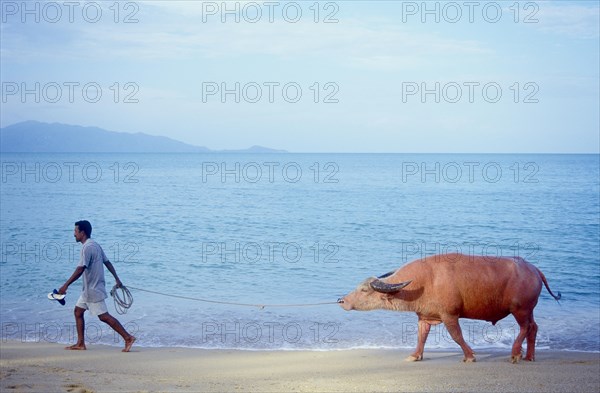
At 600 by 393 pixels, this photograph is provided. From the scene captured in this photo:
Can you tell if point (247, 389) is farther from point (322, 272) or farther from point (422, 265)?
point (322, 272)

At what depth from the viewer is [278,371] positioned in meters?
10.0

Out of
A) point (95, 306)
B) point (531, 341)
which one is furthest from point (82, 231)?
point (531, 341)

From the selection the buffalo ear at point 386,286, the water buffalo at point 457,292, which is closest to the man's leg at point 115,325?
the water buffalo at point 457,292

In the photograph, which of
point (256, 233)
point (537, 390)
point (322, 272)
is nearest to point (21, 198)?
point (256, 233)

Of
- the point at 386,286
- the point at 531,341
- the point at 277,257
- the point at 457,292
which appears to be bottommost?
the point at 277,257

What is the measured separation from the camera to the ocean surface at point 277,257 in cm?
1395

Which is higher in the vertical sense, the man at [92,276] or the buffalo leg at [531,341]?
the man at [92,276]

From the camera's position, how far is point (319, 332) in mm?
14062

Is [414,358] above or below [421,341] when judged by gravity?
below

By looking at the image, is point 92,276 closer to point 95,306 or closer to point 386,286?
point 95,306

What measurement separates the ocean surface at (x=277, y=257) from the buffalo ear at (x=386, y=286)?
294cm

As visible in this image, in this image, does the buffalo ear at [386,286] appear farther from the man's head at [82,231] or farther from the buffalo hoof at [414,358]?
the man's head at [82,231]

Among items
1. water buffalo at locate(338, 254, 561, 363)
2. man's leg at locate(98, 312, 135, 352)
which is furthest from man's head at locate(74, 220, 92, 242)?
water buffalo at locate(338, 254, 561, 363)

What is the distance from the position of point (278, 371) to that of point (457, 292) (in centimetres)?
270
